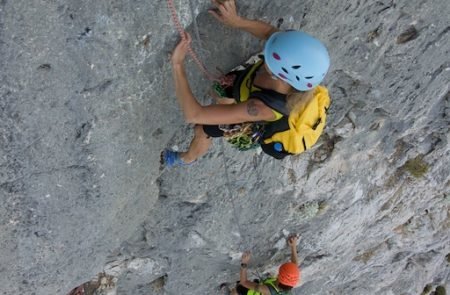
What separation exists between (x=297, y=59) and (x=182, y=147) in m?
1.86

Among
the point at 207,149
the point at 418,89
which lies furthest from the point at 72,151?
the point at 418,89

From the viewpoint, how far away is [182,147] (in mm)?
5051

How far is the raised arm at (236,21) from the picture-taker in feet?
12.7

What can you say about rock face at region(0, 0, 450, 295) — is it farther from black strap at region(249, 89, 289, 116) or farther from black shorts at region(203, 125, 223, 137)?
black strap at region(249, 89, 289, 116)

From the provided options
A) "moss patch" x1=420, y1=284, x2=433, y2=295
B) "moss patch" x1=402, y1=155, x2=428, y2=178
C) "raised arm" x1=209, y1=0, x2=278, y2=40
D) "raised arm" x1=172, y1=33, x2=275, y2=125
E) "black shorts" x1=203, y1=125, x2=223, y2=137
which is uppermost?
"raised arm" x1=209, y1=0, x2=278, y2=40

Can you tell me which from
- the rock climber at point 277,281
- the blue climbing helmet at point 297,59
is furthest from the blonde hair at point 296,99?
the rock climber at point 277,281

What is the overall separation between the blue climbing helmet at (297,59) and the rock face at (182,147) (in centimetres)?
65

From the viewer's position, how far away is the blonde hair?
3.78 metres

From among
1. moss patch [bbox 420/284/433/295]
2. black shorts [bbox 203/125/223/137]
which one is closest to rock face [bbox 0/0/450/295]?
black shorts [bbox 203/125/223/137]

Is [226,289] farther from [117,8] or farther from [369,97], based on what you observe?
[117,8]

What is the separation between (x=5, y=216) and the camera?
3.93 m

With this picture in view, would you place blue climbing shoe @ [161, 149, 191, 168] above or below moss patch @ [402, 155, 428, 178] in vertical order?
above

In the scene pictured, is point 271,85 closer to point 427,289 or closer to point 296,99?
point 296,99

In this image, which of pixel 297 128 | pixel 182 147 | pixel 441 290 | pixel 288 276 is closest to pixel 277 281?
pixel 288 276
